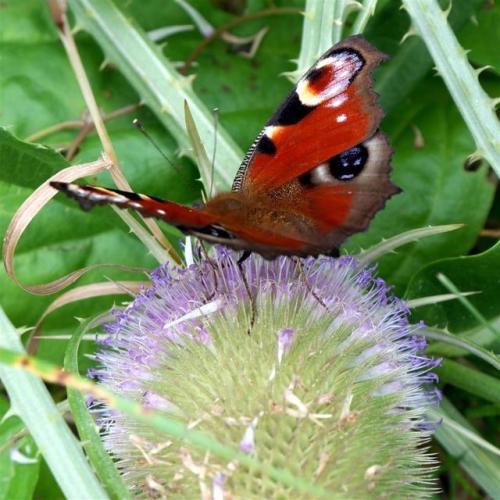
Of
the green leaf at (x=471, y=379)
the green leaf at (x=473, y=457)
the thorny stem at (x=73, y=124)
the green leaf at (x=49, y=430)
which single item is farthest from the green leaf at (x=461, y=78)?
the green leaf at (x=49, y=430)

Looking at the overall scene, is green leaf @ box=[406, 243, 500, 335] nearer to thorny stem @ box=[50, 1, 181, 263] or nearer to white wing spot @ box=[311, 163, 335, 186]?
white wing spot @ box=[311, 163, 335, 186]

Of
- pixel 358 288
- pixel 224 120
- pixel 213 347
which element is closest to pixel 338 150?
pixel 358 288

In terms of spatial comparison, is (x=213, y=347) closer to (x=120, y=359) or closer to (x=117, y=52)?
(x=120, y=359)

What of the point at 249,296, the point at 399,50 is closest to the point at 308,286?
the point at 249,296

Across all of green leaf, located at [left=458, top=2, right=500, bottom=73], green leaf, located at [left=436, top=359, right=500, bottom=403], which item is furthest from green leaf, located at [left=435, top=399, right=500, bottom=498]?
green leaf, located at [left=458, top=2, right=500, bottom=73]

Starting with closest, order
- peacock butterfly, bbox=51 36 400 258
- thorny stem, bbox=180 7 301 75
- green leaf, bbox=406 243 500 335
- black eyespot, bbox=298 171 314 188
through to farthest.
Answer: peacock butterfly, bbox=51 36 400 258 < black eyespot, bbox=298 171 314 188 < green leaf, bbox=406 243 500 335 < thorny stem, bbox=180 7 301 75

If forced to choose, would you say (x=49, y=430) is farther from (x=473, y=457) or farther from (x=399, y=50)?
(x=399, y=50)

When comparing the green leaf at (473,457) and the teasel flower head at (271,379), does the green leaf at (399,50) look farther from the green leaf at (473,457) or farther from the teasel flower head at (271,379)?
the green leaf at (473,457)
